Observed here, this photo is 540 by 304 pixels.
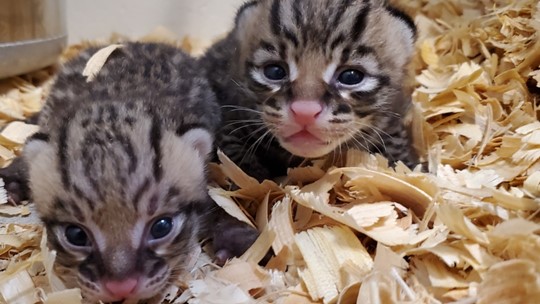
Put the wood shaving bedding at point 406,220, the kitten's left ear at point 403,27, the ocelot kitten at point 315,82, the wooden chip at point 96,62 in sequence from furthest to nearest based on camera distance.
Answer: the wooden chip at point 96,62
the kitten's left ear at point 403,27
the ocelot kitten at point 315,82
the wood shaving bedding at point 406,220

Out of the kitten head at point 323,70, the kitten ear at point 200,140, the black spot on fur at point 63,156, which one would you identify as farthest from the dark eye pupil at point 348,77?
the black spot on fur at point 63,156

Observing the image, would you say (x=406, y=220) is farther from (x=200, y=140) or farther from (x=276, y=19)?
(x=276, y=19)

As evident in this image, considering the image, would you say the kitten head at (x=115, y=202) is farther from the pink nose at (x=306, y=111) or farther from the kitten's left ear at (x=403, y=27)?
the kitten's left ear at (x=403, y=27)

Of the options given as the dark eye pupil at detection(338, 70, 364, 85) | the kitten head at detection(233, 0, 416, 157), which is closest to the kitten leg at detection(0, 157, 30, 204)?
the kitten head at detection(233, 0, 416, 157)

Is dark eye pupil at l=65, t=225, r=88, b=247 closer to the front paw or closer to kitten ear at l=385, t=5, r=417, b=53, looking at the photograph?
the front paw

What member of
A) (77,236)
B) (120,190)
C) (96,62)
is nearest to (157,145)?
(120,190)

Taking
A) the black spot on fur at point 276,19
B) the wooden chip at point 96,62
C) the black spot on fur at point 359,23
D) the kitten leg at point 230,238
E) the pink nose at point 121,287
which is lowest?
the kitten leg at point 230,238

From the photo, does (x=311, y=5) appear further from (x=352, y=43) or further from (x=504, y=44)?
(x=504, y=44)
